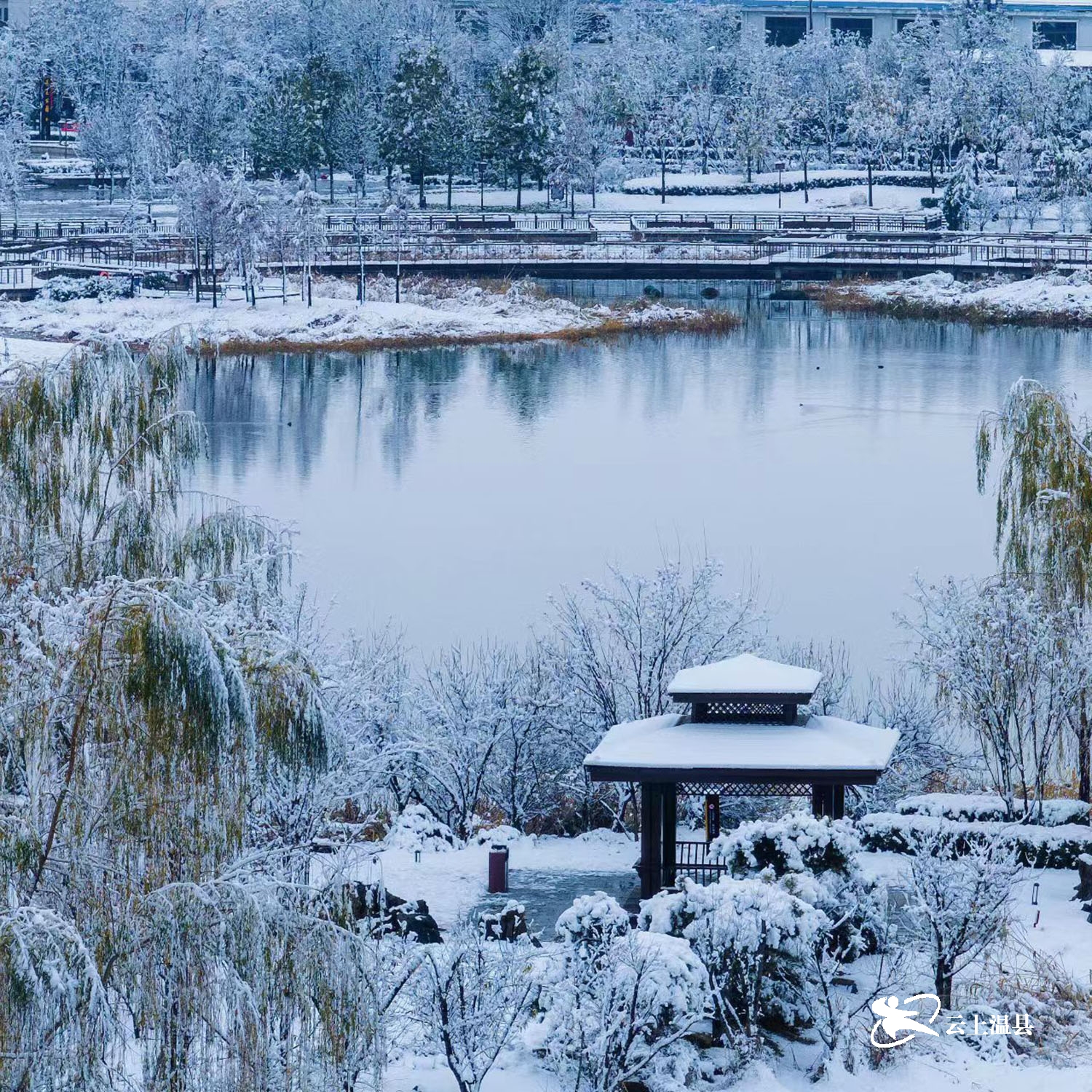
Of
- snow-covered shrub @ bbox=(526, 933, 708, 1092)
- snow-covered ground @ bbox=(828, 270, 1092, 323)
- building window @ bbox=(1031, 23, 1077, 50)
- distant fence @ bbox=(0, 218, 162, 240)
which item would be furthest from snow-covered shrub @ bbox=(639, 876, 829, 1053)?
building window @ bbox=(1031, 23, 1077, 50)

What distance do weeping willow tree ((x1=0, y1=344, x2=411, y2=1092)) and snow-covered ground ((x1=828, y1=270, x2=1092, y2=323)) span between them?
56.0 metres

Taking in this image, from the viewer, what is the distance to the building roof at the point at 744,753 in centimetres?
1580

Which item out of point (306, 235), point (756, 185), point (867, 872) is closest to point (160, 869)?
point (867, 872)

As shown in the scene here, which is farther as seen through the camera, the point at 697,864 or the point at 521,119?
the point at 521,119

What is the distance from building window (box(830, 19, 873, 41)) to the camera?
12225 centimetres

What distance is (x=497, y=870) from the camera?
16.8 meters

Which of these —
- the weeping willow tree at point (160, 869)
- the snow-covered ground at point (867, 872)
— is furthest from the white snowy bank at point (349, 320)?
the weeping willow tree at point (160, 869)

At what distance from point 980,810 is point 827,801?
8.72ft

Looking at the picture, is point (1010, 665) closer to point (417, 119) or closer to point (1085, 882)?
point (1085, 882)

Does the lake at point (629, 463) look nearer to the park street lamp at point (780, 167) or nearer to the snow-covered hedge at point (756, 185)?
the snow-covered hedge at point (756, 185)

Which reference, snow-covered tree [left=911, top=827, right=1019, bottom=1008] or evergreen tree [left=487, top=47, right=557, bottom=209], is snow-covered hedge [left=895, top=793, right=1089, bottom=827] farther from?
evergreen tree [left=487, top=47, right=557, bottom=209]

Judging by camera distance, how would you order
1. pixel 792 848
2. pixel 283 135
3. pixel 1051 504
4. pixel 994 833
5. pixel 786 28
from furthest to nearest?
pixel 786 28 → pixel 283 135 → pixel 1051 504 → pixel 994 833 → pixel 792 848

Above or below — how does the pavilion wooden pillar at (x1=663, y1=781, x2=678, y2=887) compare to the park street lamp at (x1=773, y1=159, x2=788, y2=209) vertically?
below

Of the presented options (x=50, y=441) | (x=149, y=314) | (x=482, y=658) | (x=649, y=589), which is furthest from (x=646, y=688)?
(x=149, y=314)
